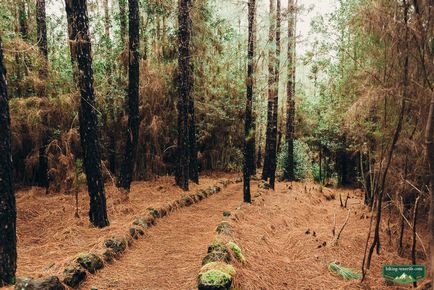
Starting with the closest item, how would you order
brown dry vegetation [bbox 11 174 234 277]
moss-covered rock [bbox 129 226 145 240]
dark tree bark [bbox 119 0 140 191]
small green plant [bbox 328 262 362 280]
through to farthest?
brown dry vegetation [bbox 11 174 234 277]
small green plant [bbox 328 262 362 280]
moss-covered rock [bbox 129 226 145 240]
dark tree bark [bbox 119 0 140 191]

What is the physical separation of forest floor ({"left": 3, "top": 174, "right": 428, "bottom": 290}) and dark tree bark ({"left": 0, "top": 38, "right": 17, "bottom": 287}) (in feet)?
1.23

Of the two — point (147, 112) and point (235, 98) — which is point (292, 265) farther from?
point (235, 98)

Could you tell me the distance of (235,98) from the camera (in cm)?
1875

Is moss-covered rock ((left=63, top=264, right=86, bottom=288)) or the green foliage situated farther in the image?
the green foliage

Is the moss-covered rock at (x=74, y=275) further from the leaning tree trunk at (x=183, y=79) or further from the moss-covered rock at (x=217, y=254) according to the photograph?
the leaning tree trunk at (x=183, y=79)

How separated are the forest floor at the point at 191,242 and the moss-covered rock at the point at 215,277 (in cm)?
28

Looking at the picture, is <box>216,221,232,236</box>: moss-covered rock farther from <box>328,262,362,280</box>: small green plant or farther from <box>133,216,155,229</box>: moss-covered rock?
<box>328,262,362,280</box>: small green plant

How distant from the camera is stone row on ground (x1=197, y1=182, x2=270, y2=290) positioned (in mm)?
4461

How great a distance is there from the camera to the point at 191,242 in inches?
275

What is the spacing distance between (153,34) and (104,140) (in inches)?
193

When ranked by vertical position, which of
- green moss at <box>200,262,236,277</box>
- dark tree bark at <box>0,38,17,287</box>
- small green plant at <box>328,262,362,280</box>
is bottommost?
small green plant at <box>328,262,362,280</box>

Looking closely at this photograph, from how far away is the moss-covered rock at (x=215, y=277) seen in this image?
4422 mm

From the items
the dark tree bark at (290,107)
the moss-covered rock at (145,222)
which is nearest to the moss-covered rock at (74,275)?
the moss-covered rock at (145,222)

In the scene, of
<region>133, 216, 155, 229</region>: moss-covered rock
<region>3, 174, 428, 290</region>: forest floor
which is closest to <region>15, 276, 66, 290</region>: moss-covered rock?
<region>3, 174, 428, 290</region>: forest floor
